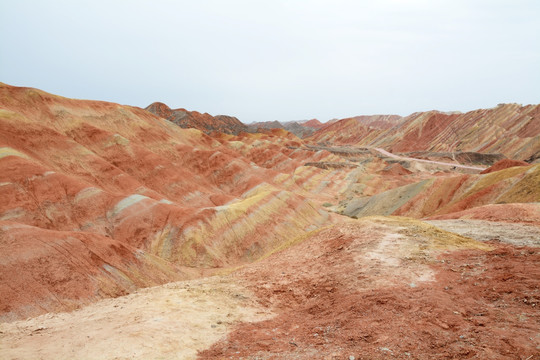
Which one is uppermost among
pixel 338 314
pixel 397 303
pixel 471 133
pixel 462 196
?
pixel 471 133

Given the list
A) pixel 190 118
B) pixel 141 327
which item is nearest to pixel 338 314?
pixel 141 327

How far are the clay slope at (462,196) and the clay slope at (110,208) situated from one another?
10941 millimetres

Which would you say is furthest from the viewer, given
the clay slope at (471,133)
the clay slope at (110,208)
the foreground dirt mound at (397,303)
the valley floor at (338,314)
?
the clay slope at (471,133)

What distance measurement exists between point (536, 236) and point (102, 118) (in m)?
68.0

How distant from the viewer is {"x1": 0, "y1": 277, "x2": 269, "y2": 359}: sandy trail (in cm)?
875

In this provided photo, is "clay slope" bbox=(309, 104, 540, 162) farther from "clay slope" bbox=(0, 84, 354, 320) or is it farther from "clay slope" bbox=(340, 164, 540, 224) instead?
"clay slope" bbox=(0, 84, 354, 320)

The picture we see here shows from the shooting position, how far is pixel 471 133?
125125 millimetres

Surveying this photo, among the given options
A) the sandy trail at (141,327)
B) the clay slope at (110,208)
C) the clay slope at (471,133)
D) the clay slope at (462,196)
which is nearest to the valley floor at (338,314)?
the sandy trail at (141,327)

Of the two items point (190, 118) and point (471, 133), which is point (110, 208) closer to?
point (190, 118)

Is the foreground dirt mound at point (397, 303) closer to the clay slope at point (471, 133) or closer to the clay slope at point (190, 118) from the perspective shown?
the clay slope at point (471, 133)

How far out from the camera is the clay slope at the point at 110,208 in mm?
21219

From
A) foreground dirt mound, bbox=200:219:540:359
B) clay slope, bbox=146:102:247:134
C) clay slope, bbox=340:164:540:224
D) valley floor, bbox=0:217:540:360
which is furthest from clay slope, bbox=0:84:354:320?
clay slope, bbox=146:102:247:134

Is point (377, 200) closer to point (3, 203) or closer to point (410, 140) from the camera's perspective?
point (3, 203)

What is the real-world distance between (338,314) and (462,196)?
4008 centimetres
